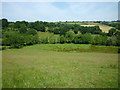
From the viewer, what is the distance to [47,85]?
24.5ft

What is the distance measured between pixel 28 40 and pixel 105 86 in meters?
56.0

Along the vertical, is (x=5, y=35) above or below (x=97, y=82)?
above

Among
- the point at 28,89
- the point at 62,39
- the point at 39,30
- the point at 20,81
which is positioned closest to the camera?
the point at 28,89

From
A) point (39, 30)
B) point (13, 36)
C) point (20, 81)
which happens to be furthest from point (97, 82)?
point (39, 30)

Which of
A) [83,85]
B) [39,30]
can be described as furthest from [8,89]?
[39,30]

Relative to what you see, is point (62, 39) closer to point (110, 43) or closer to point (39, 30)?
point (110, 43)

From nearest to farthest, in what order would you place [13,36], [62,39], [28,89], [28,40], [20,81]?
[28,89]
[20,81]
[13,36]
[28,40]
[62,39]

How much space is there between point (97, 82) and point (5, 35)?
2308 inches

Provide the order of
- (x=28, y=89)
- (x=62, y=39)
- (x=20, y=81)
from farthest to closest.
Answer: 1. (x=62, y=39)
2. (x=20, y=81)
3. (x=28, y=89)

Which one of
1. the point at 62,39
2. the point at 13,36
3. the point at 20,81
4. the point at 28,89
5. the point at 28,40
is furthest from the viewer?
the point at 62,39

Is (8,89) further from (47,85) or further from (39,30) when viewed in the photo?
(39,30)

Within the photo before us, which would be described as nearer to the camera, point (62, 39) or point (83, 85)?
point (83, 85)

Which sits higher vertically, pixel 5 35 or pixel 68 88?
pixel 5 35

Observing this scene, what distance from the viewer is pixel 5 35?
5906 cm
